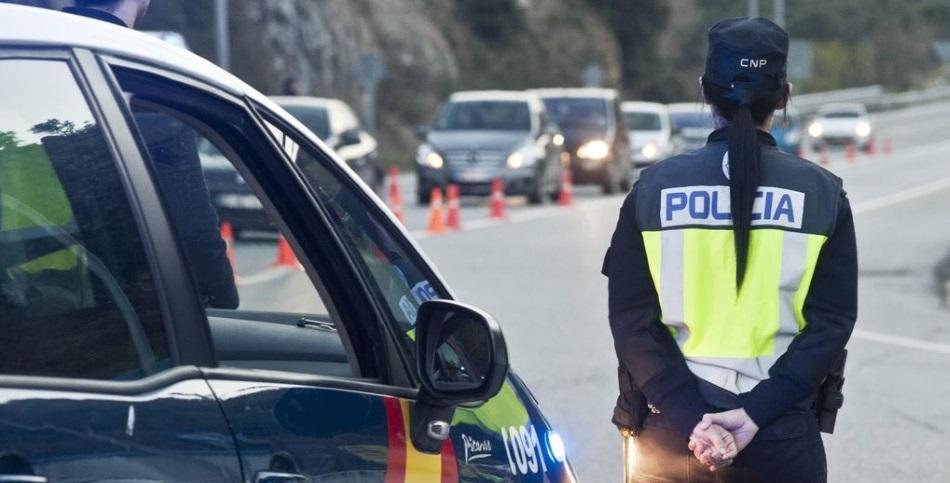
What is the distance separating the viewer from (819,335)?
142 inches

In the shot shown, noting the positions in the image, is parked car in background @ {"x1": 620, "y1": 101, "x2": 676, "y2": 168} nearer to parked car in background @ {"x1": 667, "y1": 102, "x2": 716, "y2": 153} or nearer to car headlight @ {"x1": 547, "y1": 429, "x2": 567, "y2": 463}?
parked car in background @ {"x1": 667, "y1": 102, "x2": 716, "y2": 153}

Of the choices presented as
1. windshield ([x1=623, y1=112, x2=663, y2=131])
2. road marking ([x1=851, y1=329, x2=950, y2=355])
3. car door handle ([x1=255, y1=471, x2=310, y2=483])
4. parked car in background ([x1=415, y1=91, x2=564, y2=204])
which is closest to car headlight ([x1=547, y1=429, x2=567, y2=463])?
car door handle ([x1=255, y1=471, x2=310, y2=483])

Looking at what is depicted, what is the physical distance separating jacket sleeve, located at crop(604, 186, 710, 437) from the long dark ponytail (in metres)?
0.19

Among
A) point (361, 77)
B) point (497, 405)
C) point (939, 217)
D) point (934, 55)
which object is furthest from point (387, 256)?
point (934, 55)

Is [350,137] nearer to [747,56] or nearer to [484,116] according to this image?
[484,116]

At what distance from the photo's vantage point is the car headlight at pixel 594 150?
3219 centimetres

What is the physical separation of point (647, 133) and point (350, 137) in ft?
59.9

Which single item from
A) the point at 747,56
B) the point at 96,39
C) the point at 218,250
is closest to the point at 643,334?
the point at 747,56

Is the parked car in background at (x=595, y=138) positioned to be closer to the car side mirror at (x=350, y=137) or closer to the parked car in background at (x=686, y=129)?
the car side mirror at (x=350, y=137)

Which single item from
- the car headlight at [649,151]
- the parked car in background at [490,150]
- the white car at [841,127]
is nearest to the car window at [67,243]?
the parked car in background at [490,150]

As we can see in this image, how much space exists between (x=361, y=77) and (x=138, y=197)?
131 feet

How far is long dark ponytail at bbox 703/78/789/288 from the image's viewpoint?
356 centimetres

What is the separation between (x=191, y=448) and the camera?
250 cm

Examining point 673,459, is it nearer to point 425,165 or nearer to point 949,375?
point 949,375
